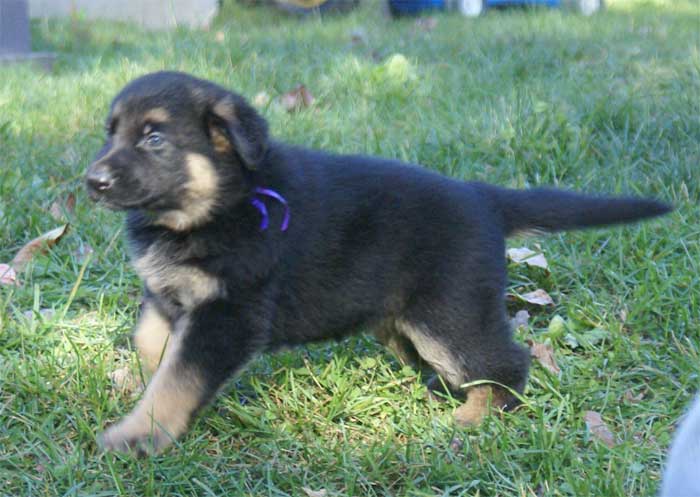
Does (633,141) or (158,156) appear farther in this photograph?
(633,141)

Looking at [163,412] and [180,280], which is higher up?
[180,280]

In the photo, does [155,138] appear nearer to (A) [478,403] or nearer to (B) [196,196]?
(B) [196,196]

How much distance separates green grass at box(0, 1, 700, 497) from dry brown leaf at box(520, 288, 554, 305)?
5 centimetres

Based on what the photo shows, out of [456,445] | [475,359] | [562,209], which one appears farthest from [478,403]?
[562,209]

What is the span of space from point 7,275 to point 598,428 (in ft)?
6.89

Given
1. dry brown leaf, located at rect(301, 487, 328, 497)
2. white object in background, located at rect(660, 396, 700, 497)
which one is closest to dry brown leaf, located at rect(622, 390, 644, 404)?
dry brown leaf, located at rect(301, 487, 328, 497)

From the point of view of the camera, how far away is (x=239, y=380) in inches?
117

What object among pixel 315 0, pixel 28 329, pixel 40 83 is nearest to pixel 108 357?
pixel 28 329

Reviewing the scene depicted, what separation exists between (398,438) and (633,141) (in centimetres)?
228

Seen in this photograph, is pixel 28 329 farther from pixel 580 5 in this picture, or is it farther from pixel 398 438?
pixel 580 5

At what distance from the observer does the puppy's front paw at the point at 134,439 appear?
7.90 ft

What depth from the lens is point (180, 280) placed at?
2.59 meters

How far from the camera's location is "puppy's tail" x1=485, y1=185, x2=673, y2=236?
2.81 meters

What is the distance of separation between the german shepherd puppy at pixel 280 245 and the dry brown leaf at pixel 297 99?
83.1 inches
